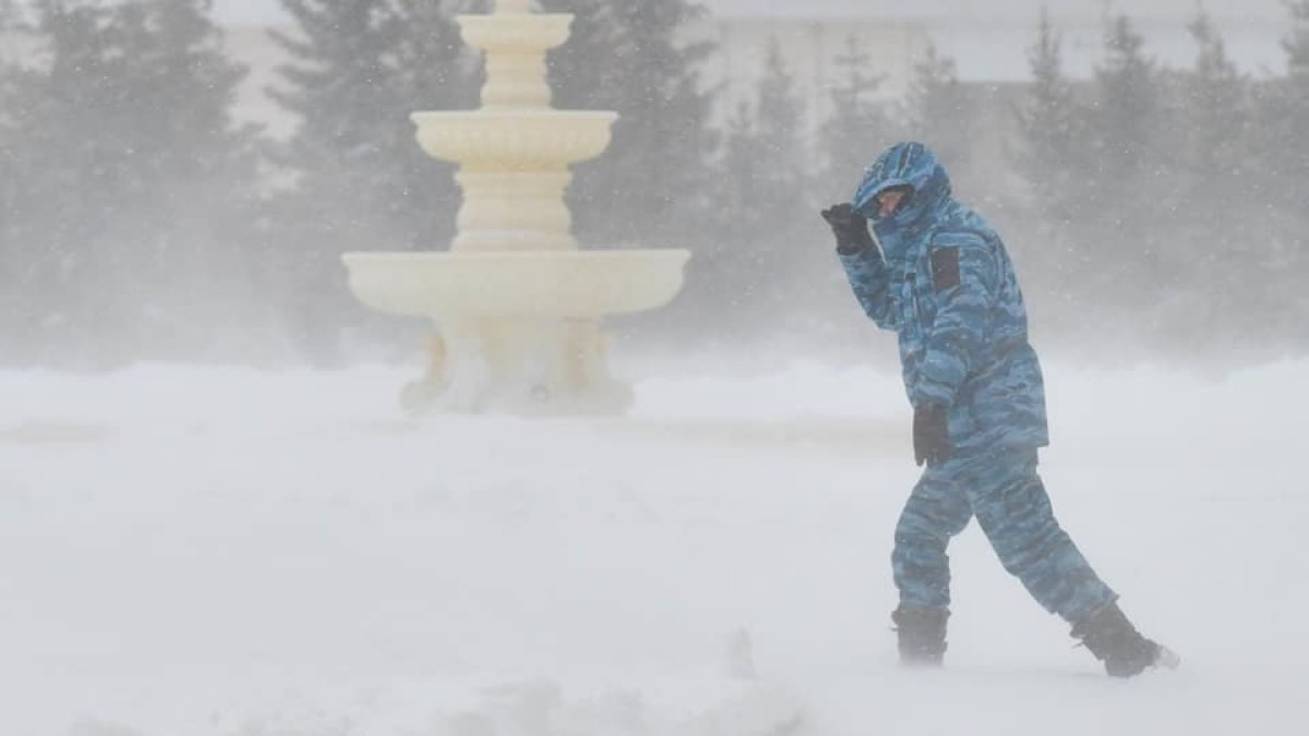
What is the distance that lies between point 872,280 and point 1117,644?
3.92 feet

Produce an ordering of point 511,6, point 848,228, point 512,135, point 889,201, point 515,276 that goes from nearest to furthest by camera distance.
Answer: point 889,201
point 848,228
point 515,276
point 512,135
point 511,6

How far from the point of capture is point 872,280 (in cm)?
863

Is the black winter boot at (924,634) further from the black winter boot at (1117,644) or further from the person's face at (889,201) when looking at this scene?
the person's face at (889,201)

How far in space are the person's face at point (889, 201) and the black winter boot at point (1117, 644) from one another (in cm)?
120

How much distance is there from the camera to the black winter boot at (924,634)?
8531 mm

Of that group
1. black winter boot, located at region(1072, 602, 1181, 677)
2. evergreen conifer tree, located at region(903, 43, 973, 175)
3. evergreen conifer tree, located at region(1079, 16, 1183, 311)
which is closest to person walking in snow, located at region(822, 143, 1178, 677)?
black winter boot, located at region(1072, 602, 1181, 677)

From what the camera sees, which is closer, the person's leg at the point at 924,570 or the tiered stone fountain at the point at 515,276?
the person's leg at the point at 924,570

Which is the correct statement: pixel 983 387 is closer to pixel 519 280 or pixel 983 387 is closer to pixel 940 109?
pixel 519 280

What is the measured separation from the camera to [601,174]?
4159 centimetres

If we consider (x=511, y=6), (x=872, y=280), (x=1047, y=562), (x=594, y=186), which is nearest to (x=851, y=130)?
(x=594, y=186)

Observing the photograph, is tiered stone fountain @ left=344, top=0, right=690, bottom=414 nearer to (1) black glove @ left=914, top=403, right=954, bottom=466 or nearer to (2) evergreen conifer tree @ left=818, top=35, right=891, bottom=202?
(1) black glove @ left=914, top=403, right=954, bottom=466

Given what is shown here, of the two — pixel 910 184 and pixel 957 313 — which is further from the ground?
pixel 910 184

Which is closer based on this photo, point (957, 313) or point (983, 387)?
point (957, 313)

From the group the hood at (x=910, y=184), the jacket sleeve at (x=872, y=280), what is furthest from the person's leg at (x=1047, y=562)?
the hood at (x=910, y=184)
